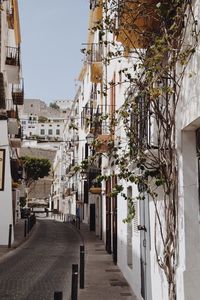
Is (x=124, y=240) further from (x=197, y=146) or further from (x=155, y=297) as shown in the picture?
(x=197, y=146)

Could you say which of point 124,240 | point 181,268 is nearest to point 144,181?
point 181,268

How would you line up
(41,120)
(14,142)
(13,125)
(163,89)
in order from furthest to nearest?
(41,120) < (14,142) < (13,125) < (163,89)

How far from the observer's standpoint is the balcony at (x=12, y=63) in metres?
24.2

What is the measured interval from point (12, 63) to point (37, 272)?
14339 mm

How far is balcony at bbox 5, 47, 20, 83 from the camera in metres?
24.2

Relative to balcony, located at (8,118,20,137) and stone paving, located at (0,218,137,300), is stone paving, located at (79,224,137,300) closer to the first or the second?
stone paving, located at (0,218,137,300)

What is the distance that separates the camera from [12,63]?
2423 centimetres

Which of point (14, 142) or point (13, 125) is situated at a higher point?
point (13, 125)

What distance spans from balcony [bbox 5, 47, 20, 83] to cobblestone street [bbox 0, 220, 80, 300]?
1027 centimetres

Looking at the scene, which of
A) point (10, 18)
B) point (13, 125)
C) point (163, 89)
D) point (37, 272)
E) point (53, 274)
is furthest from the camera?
point (10, 18)

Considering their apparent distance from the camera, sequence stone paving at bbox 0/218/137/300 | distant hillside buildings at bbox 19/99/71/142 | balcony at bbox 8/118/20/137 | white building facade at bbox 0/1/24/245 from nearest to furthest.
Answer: stone paving at bbox 0/218/137/300 → white building facade at bbox 0/1/24/245 → balcony at bbox 8/118/20/137 → distant hillside buildings at bbox 19/99/71/142

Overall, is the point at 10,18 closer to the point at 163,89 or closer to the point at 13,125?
the point at 13,125

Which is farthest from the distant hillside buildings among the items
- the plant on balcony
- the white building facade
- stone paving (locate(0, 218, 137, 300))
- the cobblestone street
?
the plant on balcony

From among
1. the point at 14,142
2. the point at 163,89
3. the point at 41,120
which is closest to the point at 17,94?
the point at 14,142
